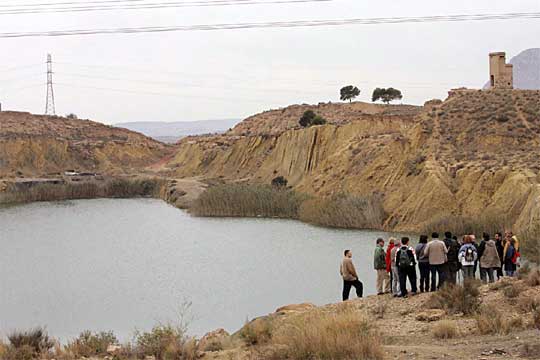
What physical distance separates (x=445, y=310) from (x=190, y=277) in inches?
583

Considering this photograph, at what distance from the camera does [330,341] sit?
11.7m

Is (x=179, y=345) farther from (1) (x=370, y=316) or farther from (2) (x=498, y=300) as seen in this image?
(2) (x=498, y=300)

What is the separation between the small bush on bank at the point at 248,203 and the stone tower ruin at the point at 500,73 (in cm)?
1663

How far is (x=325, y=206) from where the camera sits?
48.2 meters

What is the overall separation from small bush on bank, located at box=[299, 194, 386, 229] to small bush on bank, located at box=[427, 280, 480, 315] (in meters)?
27.9

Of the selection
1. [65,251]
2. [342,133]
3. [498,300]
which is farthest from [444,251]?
[342,133]

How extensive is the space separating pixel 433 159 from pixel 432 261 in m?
30.2

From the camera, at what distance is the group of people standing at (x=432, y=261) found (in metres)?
17.4

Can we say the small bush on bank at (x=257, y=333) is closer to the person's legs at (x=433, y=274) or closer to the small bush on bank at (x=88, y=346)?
the small bush on bank at (x=88, y=346)

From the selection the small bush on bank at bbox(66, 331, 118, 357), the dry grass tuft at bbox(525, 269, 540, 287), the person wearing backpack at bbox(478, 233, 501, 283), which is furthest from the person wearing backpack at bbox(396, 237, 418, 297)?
the small bush on bank at bbox(66, 331, 118, 357)

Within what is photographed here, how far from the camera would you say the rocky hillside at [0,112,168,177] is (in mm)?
88312

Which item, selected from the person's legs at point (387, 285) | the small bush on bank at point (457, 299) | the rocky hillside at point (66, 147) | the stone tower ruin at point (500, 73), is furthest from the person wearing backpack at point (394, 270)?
the rocky hillside at point (66, 147)

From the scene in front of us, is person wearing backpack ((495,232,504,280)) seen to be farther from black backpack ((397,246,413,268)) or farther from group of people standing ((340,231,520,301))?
black backpack ((397,246,413,268))

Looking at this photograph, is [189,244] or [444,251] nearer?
[444,251]
